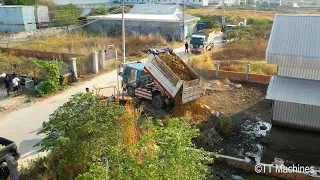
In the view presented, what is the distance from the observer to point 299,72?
1391 centimetres

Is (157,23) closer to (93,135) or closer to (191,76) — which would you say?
(191,76)

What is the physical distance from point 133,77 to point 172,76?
3.34 metres

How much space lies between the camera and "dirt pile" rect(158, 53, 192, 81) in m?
15.9

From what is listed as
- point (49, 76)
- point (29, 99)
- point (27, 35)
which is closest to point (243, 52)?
point (49, 76)

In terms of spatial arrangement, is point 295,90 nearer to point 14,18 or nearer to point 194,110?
point 194,110

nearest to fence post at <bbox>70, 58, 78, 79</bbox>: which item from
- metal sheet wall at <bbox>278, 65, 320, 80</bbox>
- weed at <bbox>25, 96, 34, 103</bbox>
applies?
weed at <bbox>25, 96, 34, 103</bbox>

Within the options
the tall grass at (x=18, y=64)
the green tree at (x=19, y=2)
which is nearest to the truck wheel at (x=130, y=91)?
the tall grass at (x=18, y=64)

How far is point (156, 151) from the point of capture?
7445 mm

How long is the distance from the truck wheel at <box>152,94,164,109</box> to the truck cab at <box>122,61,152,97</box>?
4.99 feet

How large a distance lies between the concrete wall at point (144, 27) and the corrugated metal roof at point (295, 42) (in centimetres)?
2253

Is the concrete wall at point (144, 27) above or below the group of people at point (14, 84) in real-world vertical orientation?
above

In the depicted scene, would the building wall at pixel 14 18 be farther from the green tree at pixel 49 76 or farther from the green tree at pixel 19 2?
the green tree at pixel 49 76

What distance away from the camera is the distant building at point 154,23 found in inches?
1449

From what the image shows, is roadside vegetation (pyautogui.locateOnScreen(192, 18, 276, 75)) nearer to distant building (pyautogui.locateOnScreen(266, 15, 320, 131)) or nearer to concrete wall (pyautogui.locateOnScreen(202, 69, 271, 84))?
concrete wall (pyautogui.locateOnScreen(202, 69, 271, 84))
